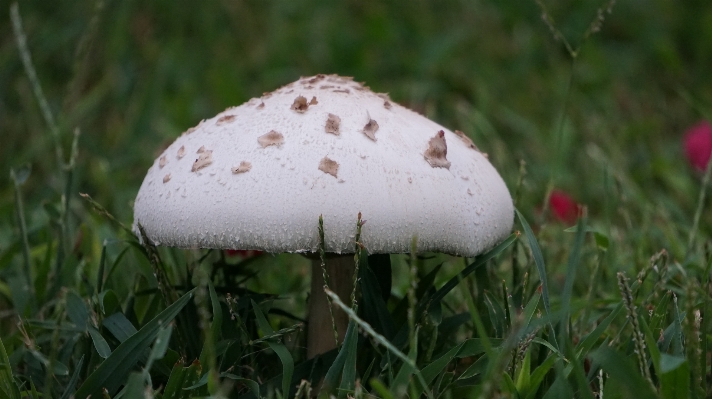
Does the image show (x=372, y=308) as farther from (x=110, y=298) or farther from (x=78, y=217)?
(x=78, y=217)

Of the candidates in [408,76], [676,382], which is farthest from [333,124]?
[408,76]

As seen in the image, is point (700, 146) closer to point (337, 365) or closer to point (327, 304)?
point (327, 304)

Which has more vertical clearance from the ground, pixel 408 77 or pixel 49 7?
pixel 49 7

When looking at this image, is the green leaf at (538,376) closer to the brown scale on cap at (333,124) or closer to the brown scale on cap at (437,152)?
the brown scale on cap at (437,152)

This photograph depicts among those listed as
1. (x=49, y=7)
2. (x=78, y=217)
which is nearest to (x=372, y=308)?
(x=78, y=217)

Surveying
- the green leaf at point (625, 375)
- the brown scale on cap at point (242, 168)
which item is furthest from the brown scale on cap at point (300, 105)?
the green leaf at point (625, 375)

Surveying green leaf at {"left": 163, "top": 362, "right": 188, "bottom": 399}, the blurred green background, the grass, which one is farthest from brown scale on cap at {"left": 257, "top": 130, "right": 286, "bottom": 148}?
the blurred green background

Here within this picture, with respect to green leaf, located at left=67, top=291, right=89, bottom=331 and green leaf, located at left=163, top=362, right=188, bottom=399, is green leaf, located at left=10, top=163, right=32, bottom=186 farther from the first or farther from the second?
green leaf, located at left=163, top=362, right=188, bottom=399
